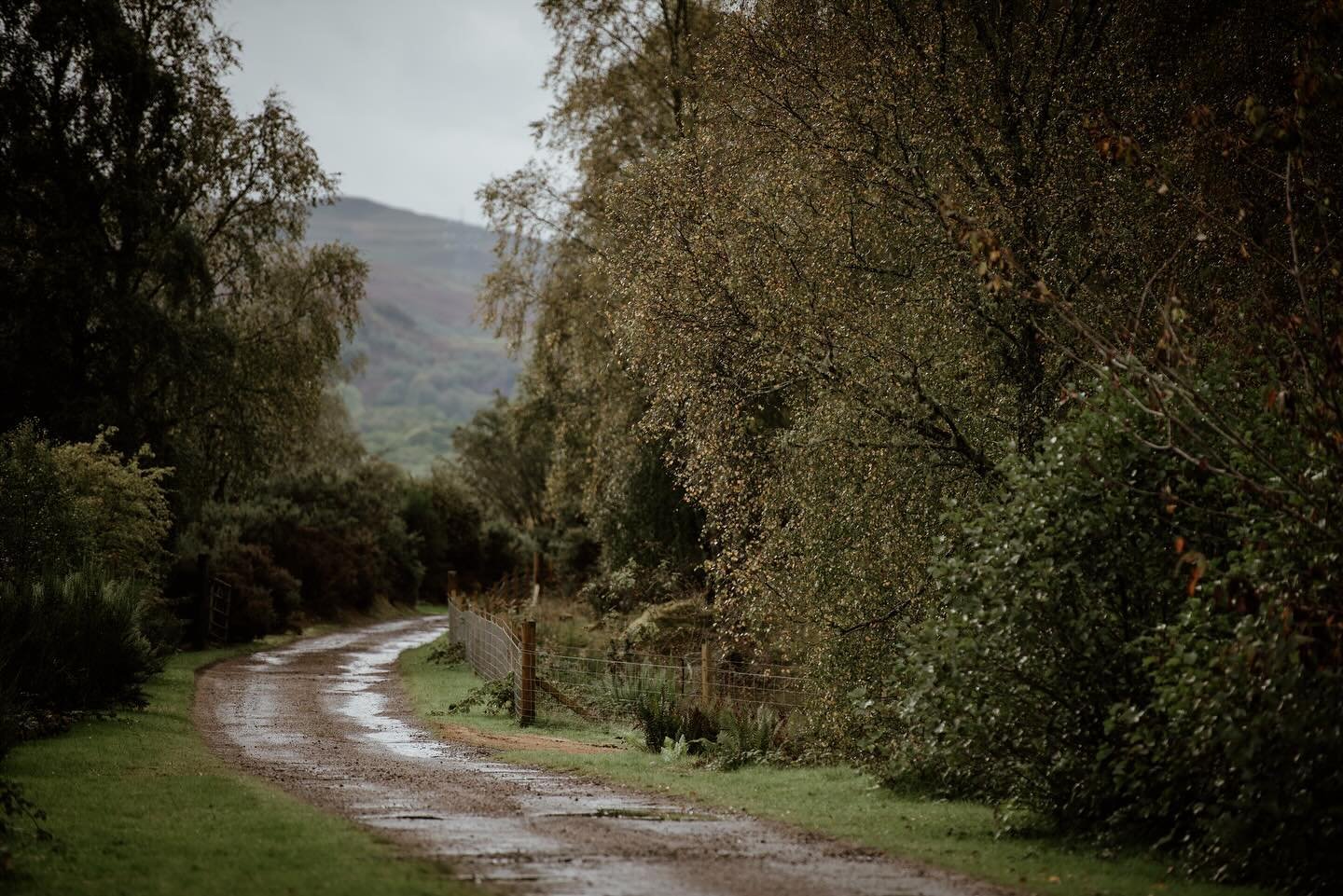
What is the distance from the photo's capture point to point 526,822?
934cm

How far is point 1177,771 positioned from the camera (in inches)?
321

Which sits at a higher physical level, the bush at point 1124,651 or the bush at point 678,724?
the bush at point 1124,651

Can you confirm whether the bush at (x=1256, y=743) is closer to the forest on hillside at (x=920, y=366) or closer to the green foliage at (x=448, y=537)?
the forest on hillside at (x=920, y=366)

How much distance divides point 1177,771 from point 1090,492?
2110mm

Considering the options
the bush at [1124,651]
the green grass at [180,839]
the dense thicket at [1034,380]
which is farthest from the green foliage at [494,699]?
the bush at [1124,651]

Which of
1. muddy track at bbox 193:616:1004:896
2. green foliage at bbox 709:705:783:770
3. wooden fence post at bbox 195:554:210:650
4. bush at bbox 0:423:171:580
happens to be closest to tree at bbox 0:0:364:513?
wooden fence post at bbox 195:554:210:650

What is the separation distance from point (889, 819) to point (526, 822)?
2.93m

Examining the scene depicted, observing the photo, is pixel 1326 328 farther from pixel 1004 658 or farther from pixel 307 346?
pixel 307 346

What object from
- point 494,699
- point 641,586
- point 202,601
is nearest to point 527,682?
point 494,699

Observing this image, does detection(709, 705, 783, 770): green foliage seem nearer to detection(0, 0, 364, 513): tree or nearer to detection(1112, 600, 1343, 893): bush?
detection(1112, 600, 1343, 893): bush

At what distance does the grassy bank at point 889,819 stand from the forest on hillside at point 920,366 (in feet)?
1.24

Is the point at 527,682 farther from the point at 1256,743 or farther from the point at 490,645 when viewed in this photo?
the point at 1256,743

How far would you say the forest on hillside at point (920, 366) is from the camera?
8.38 meters

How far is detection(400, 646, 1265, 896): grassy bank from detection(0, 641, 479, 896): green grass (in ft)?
11.2
